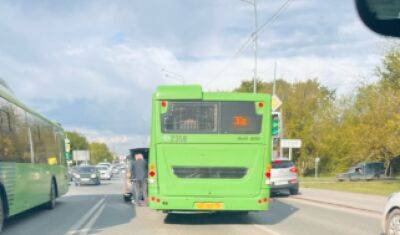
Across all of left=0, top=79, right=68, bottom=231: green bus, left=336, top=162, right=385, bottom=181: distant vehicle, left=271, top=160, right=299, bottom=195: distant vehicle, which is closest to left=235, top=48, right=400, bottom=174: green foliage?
left=336, top=162, right=385, bottom=181: distant vehicle

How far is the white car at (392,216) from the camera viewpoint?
9.86 m

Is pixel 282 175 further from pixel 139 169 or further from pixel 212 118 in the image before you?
pixel 212 118

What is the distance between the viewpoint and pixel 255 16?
3391 cm

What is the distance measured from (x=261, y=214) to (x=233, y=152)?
12.6 feet

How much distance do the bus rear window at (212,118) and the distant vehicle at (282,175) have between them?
1185 centimetres

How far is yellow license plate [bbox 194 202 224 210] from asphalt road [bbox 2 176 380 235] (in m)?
0.43

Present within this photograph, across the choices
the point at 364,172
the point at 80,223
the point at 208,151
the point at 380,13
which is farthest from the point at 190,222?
the point at 364,172

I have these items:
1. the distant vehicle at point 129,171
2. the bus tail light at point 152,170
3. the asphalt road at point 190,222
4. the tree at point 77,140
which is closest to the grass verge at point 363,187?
the asphalt road at point 190,222

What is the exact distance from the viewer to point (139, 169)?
65.1ft

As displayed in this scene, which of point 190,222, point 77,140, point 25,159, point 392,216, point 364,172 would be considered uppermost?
point 77,140

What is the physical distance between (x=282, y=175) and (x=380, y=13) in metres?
22.1

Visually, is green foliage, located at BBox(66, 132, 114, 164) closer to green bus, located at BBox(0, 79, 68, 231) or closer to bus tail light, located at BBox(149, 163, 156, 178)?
green bus, located at BBox(0, 79, 68, 231)

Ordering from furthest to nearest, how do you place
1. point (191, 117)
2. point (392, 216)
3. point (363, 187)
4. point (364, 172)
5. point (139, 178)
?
point (364, 172) → point (363, 187) → point (139, 178) → point (191, 117) → point (392, 216)

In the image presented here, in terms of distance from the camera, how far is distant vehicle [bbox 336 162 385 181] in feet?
162
